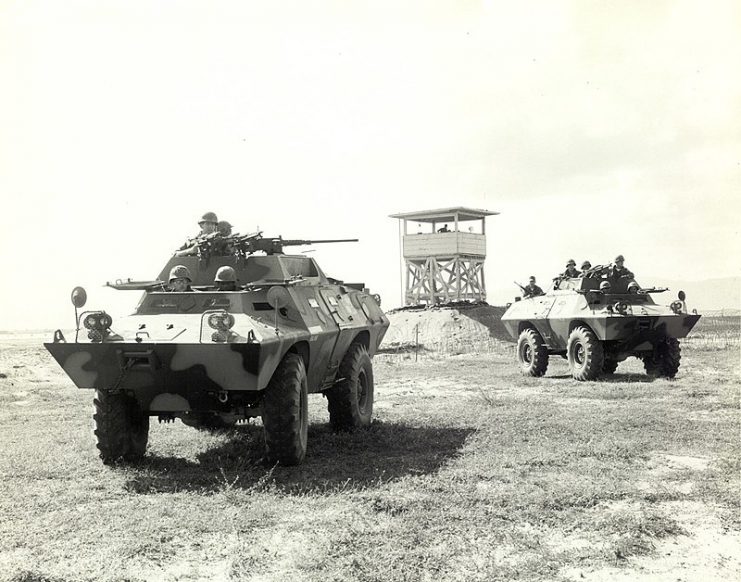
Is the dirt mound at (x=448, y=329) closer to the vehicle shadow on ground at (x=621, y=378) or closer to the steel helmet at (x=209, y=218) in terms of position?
the vehicle shadow on ground at (x=621, y=378)

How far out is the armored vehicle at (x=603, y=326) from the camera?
45.1 feet

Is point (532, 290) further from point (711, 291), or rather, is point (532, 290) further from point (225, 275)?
point (711, 291)

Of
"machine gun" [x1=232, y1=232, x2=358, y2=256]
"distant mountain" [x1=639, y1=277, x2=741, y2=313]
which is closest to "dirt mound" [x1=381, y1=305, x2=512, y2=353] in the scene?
"machine gun" [x1=232, y1=232, x2=358, y2=256]

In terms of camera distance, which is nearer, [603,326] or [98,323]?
[98,323]

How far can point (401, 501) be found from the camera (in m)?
5.52

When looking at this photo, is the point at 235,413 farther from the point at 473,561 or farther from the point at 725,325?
the point at 725,325

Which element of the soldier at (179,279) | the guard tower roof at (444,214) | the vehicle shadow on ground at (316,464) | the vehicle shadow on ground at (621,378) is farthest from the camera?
the guard tower roof at (444,214)

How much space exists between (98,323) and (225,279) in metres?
1.36

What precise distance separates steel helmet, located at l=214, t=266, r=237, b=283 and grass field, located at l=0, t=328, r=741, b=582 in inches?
65.2

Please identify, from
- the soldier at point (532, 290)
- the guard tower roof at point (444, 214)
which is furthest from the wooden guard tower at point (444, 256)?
the soldier at point (532, 290)

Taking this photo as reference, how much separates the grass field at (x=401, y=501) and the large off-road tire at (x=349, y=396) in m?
0.28

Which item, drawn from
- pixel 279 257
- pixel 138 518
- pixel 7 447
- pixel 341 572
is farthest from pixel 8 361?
pixel 341 572

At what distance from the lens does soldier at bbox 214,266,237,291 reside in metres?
7.48

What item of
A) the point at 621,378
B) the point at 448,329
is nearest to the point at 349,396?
the point at 621,378
